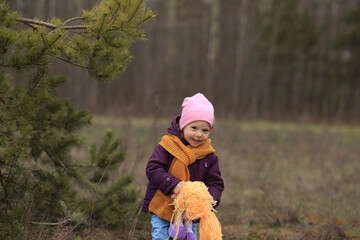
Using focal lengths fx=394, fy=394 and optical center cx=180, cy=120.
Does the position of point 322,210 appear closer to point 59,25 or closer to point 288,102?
point 59,25

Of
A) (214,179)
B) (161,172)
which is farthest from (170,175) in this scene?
(214,179)

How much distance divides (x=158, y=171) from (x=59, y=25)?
1.51 metres

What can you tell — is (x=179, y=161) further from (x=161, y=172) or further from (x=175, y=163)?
(x=161, y=172)

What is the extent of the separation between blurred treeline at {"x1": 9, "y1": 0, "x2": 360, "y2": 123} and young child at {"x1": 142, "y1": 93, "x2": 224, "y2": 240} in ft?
55.4

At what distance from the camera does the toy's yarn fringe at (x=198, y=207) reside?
2615mm

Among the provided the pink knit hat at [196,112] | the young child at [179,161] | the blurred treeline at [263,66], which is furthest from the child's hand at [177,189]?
the blurred treeline at [263,66]

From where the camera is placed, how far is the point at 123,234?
3736mm

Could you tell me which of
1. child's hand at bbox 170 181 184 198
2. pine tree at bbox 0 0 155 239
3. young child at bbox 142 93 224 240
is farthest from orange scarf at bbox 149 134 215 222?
pine tree at bbox 0 0 155 239

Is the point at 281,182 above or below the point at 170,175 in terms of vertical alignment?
below

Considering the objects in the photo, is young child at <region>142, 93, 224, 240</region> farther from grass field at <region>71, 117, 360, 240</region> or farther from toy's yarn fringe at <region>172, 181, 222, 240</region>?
grass field at <region>71, 117, 360, 240</region>

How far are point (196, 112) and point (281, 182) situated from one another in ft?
14.9

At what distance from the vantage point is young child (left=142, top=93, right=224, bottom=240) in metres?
2.73

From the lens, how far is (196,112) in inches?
108

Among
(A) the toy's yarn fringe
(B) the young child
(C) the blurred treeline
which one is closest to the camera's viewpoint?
(A) the toy's yarn fringe
